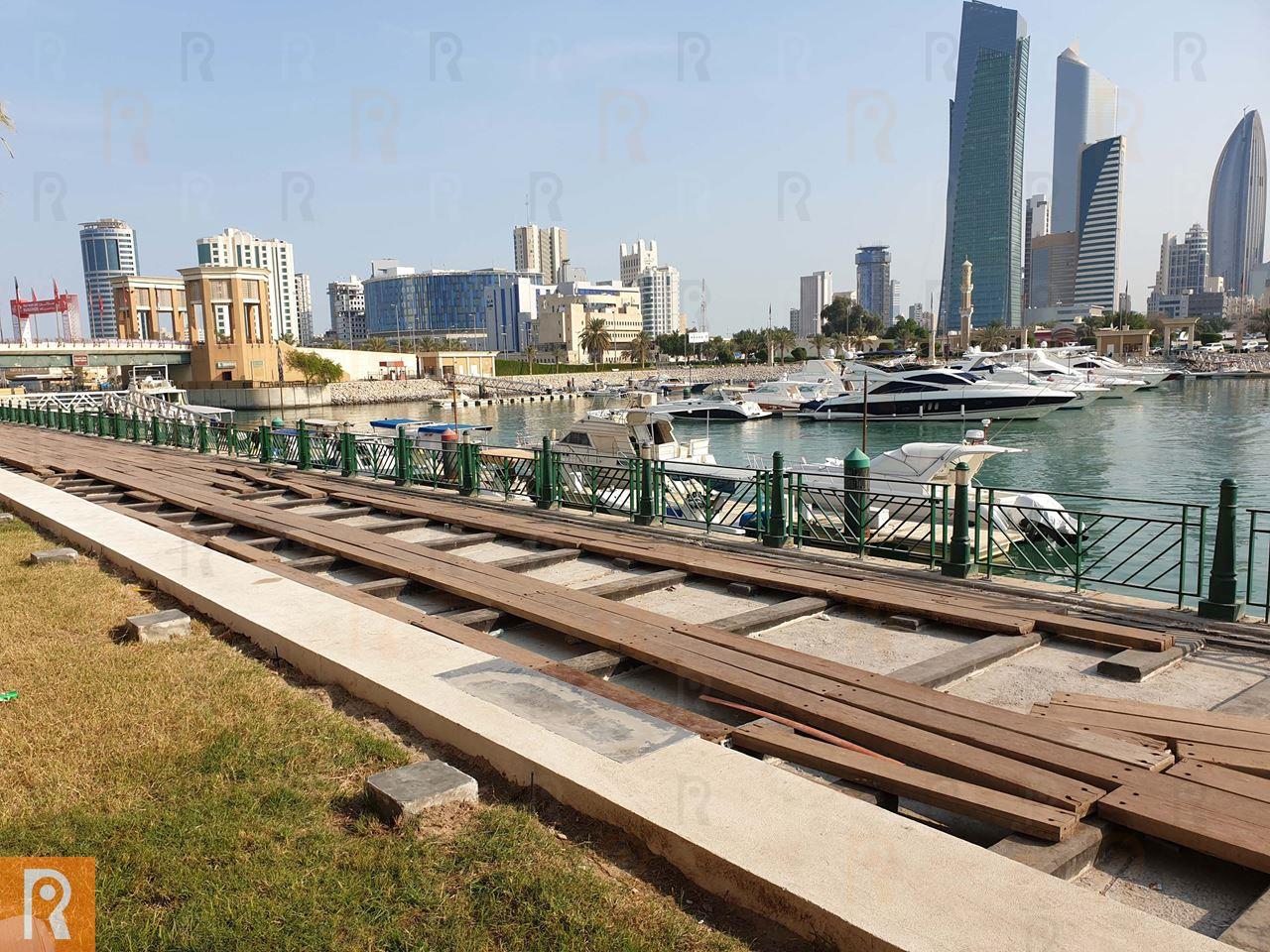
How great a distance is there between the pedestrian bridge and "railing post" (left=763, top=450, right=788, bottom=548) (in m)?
90.5

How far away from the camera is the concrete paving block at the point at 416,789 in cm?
419

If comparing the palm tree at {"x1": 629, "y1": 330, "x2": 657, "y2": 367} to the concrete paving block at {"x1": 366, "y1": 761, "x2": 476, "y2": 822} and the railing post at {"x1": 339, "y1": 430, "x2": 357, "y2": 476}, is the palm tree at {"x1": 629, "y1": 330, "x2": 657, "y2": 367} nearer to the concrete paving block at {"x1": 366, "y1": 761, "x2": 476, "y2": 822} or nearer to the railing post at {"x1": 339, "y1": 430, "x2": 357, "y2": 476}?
the railing post at {"x1": 339, "y1": 430, "x2": 357, "y2": 476}

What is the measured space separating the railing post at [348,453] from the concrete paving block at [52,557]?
8.61 m

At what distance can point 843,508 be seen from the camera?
38.2 ft

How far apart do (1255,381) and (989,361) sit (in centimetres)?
3862

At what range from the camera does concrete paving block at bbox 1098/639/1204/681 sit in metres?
6.35

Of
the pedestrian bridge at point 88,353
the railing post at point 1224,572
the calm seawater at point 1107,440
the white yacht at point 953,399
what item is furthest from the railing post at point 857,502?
the pedestrian bridge at point 88,353

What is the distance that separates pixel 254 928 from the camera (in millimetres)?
3359

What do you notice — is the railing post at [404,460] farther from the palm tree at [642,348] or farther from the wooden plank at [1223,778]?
the palm tree at [642,348]

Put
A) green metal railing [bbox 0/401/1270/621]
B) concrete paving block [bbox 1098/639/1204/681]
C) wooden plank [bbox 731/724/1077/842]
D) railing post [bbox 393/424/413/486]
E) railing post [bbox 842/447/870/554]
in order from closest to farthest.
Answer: wooden plank [bbox 731/724/1077/842] → concrete paving block [bbox 1098/639/1204/681] → green metal railing [bbox 0/401/1270/621] → railing post [bbox 842/447/870/554] → railing post [bbox 393/424/413/486]

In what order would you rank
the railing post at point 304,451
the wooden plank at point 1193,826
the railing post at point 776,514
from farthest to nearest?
the railing post at point 304,451, the railing post at point 776,514, the wooden plank at point 1193,826

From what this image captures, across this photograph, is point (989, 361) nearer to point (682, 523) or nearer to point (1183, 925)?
point (682, 523)

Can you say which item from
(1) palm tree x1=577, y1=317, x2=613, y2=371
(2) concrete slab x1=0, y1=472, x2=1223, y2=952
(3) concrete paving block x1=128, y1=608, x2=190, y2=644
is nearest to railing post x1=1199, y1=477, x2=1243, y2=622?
(2) concrete slab x1=0, y1=472, x2=1223, y2=952

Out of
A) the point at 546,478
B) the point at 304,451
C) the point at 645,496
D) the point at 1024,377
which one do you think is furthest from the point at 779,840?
the point at 1024,377
